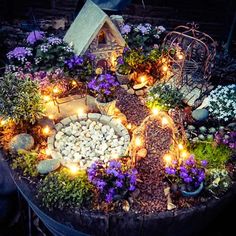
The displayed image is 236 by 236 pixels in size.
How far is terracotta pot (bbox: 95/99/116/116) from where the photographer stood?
598cm

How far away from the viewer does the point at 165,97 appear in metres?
6.23

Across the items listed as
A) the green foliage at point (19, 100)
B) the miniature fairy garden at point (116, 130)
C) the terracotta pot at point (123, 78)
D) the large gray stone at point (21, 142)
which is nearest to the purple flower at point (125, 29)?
the miniature fairy garden at point (116, 130)

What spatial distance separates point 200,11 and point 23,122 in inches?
233

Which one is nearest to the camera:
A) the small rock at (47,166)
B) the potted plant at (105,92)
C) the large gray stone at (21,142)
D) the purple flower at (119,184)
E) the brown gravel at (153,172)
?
the purple flower at (119,184)

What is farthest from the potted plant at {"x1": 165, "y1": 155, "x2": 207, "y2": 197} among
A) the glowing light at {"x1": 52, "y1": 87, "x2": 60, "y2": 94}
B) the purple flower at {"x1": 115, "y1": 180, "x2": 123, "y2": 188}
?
the glowing light at {"x1": 52, "y1": 87, "x2": 60, "y2": 94}

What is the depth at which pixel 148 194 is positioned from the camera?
194 inches

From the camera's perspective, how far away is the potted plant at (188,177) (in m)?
4.62

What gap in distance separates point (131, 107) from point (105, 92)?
0.89m

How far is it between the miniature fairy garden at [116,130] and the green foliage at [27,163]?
16mm

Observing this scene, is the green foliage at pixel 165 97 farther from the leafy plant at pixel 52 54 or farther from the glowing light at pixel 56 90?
the leafy plant at pixel 52 54

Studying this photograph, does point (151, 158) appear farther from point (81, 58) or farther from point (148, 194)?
point (81, 58)

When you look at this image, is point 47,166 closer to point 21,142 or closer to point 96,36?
point 21,142

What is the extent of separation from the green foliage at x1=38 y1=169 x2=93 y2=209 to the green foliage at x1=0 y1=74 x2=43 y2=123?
4.10 ft

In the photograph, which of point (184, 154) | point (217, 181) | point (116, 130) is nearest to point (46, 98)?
point (116, 130)
